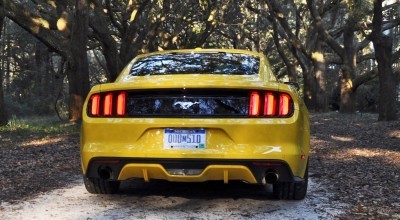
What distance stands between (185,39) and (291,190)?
1078 inches

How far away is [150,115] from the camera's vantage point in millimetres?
4633

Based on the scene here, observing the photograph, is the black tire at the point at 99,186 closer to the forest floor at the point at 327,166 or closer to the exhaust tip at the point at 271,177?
the forest floor at the point at 327,166

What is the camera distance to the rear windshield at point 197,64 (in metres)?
5.22

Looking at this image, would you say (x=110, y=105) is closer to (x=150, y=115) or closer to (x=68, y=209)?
(x=150, y=115)

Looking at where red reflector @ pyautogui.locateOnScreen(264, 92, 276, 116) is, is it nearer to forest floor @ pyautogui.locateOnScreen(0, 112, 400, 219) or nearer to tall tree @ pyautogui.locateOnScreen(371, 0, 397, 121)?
forest floor @ pyautogui.locateOnScreen(0, 112, 400, 219)

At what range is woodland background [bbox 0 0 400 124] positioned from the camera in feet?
46.8


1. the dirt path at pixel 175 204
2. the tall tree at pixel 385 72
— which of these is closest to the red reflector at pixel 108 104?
the dirt path at pixel 175 204

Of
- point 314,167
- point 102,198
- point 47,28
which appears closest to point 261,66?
point 102,198

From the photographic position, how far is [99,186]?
5371 millimetres

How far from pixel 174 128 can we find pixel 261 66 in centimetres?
136

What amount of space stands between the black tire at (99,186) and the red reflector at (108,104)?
923 mm

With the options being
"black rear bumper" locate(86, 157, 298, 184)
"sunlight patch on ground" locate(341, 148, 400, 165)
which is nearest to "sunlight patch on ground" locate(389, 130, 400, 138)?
"sunlight patch on ground" locate(341, 148, 400, 165)

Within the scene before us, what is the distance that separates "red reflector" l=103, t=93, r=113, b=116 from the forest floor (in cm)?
126

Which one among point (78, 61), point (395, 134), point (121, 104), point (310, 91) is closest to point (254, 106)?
point (121, 104)
